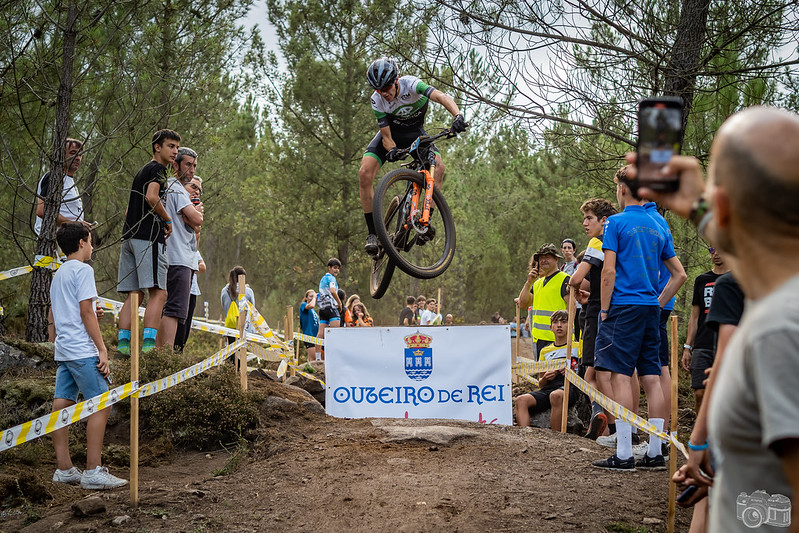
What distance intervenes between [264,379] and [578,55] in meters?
5.63

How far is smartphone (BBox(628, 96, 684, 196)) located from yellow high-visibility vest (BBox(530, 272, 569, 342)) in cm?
706

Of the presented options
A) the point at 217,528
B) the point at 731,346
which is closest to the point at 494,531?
the point at 217,528

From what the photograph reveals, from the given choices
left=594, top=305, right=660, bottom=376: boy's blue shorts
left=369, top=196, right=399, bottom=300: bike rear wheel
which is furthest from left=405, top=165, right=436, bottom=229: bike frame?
left=594, top=305, right=660, bottom=376: boy's blue shorts

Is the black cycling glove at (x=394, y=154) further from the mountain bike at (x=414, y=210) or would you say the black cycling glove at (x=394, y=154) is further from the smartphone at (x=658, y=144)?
the smartphone at (x=658, y=144)

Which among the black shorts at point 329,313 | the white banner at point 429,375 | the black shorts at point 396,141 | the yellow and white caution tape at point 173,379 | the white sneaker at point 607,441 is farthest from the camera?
the black shorts at point 329,313

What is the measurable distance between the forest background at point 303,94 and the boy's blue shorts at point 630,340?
3.16 metres

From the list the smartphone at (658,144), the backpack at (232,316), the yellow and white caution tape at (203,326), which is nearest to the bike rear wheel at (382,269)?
the yellow and white caution tape at (203,326)

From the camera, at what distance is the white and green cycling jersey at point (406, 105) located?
6.27m

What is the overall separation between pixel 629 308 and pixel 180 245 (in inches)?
179

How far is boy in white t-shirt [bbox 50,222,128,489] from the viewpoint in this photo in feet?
19.1

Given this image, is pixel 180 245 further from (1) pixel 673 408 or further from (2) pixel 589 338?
(1) pixel 673 408

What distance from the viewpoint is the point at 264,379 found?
9922mm

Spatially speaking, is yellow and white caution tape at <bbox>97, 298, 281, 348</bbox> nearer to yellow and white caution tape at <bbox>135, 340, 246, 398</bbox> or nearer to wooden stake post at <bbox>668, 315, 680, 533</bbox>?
yellow and white caution tape at <bbox>135, 340, 246, 398</bbox>

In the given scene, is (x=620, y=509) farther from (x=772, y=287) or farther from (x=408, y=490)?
(x=772, y=287)
